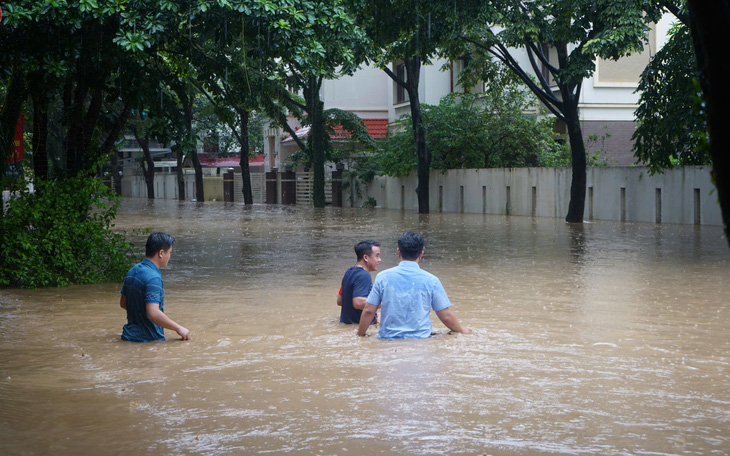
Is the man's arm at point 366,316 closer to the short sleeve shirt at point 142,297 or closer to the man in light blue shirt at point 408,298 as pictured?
the man in light blue shirt at point 408,298

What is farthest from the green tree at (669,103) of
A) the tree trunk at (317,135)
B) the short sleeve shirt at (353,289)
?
the tree trunk at (317,135)

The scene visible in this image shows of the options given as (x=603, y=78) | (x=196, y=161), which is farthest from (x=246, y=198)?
(x=603, y=78)

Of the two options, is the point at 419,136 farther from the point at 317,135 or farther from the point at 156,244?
the point at 156,244

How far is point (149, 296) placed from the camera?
8352 mm

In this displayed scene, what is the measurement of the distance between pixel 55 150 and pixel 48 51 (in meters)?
31.2

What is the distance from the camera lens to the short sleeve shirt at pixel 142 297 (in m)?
8.37

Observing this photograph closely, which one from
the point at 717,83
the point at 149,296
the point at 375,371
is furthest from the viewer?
the point at 149,296

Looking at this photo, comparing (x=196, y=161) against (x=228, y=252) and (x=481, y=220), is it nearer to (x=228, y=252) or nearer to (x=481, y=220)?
(x=481, y=220)

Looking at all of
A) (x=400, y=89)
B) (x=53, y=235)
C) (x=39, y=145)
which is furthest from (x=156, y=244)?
(x=400, y=89)

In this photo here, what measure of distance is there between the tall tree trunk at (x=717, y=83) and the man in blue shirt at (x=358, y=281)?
6.20 meters

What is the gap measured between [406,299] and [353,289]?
112 cm

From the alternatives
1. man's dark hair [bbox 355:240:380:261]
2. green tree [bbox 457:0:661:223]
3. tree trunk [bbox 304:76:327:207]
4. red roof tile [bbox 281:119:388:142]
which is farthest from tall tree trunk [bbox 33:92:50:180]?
red roof tile [bbox 281:119:388:142]

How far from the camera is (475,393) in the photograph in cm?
679

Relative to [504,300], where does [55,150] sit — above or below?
above
